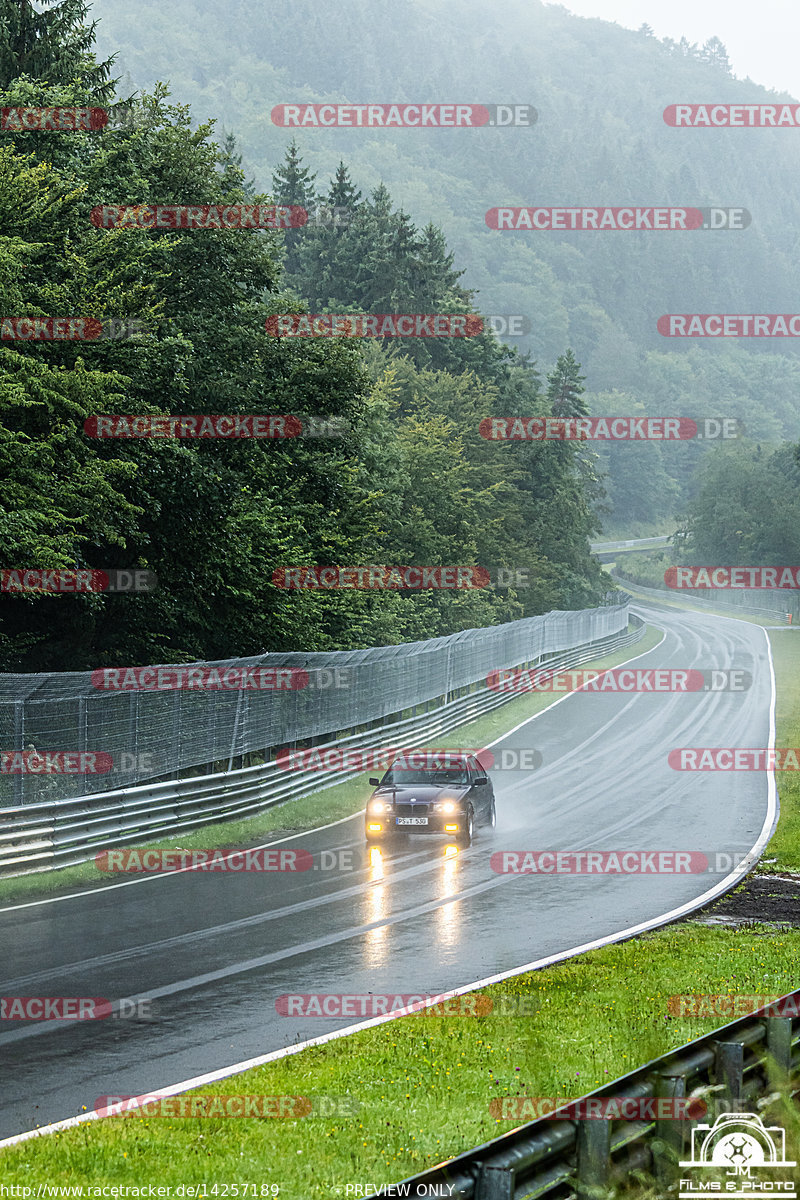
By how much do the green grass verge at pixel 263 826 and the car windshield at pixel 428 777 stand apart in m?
1.98

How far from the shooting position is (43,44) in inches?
1473

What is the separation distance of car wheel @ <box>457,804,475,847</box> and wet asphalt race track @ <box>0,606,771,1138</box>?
29cm

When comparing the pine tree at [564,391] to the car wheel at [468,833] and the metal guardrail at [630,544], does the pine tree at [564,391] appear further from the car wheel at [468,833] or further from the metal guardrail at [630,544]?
the car wheel at [468,833]

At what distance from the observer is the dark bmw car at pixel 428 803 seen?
70.0 ft

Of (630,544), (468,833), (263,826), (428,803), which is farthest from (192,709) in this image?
(630,544)

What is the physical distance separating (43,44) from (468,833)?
26290mm

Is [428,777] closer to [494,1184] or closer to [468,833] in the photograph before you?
[468,833]

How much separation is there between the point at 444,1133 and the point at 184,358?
77.9 ft

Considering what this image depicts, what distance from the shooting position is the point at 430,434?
68.8 m

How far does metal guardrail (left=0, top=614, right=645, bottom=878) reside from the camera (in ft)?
57.5

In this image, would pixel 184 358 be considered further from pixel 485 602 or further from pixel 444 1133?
pixel 485 602

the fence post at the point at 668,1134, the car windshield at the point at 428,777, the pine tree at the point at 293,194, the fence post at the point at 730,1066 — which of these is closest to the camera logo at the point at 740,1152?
the fence post at the point at 668,1134

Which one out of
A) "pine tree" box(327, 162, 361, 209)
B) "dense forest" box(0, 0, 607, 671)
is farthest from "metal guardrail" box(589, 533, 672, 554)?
"dense forest" box(0, 0, 607, 671)

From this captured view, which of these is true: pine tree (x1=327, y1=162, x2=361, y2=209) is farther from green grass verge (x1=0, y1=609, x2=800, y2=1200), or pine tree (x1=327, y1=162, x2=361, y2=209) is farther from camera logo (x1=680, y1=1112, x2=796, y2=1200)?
camera logo (x1=680, y1=1112, x2=796, y2=1200)
